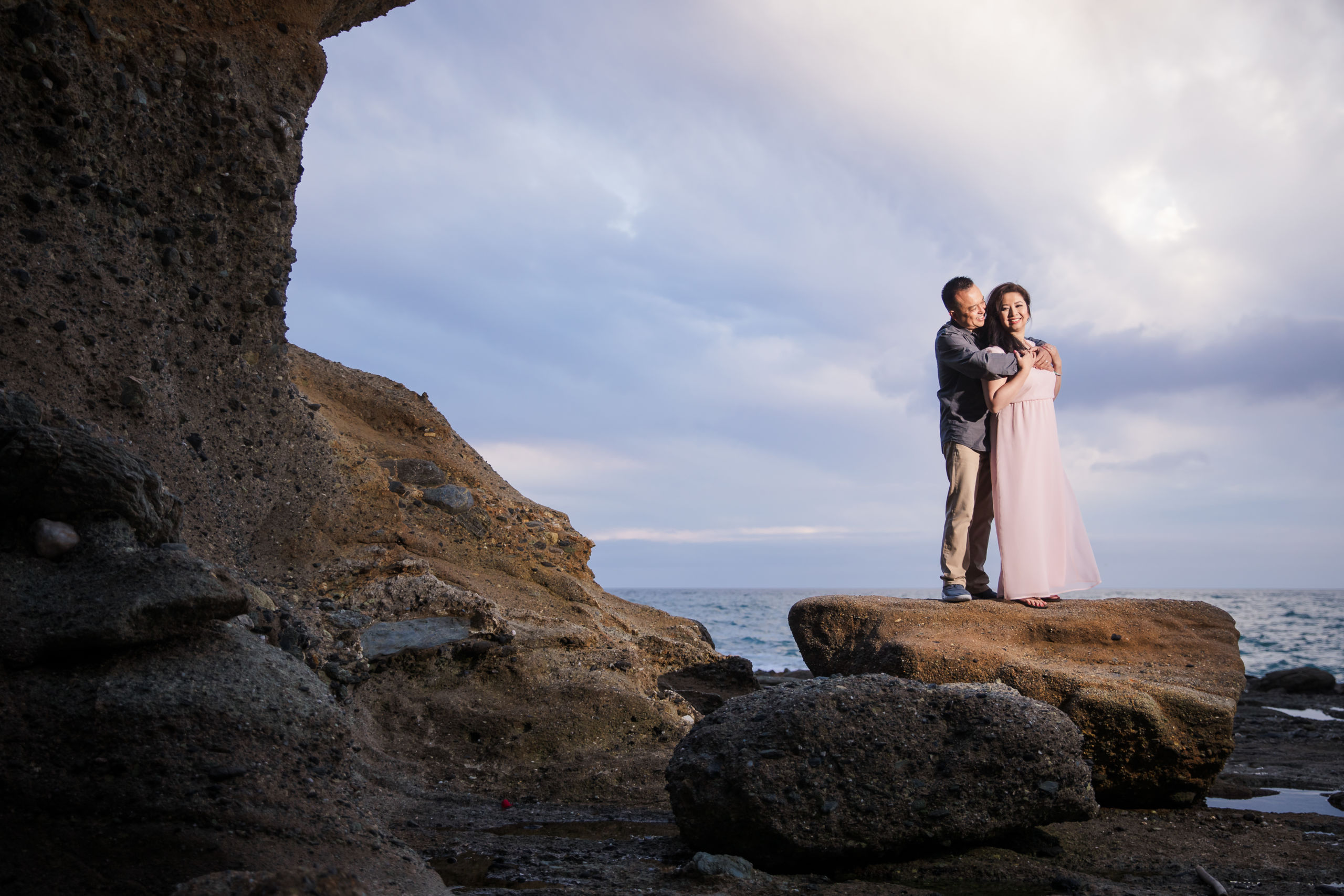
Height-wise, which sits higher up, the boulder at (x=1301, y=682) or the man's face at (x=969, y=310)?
the man's face at (x=969, y=310)

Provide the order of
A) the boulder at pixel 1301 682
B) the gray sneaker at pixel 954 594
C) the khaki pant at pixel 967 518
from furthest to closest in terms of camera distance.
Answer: the boulder at pixel 1301 682
the khaki pant at pixel 967 518
the gray sneaker at pixel 954 594

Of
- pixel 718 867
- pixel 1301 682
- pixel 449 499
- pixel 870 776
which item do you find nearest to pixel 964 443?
pixel 870 776

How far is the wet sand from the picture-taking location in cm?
290

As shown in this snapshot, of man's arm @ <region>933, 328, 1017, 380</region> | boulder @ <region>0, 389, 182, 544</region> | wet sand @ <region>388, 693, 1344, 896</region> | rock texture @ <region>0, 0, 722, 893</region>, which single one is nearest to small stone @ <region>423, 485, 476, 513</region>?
rock texture @ <region>0, 0, 722, 893</region>

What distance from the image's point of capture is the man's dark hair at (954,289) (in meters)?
5.57

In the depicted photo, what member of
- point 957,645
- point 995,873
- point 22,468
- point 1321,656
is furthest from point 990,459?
point 1321,656

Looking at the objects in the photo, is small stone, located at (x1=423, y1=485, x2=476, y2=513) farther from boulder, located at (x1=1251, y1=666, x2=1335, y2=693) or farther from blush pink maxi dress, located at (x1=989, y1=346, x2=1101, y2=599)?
boulder, located at (x1=1251, y1=666, x2=1335, y2=693)

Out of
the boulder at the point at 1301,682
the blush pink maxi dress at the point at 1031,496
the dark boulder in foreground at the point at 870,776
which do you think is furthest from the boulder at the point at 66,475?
the boulder at the point at 1301,682

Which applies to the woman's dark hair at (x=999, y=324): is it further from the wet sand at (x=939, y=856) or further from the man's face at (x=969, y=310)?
the wet sand at (x=939, y=856)

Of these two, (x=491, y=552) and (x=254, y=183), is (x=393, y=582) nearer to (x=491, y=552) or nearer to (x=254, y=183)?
(x=491, y=552)

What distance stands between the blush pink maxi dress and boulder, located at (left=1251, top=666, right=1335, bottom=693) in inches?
305

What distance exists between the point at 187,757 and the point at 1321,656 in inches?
888

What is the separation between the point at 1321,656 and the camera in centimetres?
1916

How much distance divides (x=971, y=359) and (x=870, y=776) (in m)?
2.84
